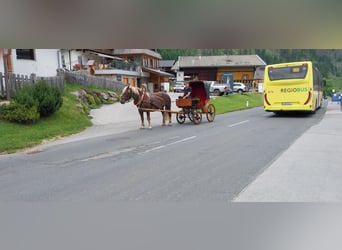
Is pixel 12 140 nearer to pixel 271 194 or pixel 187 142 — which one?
pixel 187 142

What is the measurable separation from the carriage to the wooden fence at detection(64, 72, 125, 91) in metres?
12.8

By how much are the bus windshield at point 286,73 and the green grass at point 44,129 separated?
34.4 feet

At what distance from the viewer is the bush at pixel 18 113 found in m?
11.6

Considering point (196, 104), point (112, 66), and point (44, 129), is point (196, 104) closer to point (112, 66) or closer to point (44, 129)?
point (44, 129)

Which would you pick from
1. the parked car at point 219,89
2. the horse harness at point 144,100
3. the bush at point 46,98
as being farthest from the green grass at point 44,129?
the parked car at point 219,89

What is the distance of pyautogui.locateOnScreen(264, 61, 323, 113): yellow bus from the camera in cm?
1527

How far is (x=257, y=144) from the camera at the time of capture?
831cm

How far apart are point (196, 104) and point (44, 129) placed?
23.1ft

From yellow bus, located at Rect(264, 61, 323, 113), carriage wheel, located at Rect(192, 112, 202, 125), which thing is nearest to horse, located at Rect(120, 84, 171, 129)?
carriage wheel, located at Rect(192, 112, 202, 125)

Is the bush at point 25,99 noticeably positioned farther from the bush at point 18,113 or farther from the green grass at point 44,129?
the green grass at point 44,129

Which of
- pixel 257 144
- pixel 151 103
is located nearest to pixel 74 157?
pixel 257 144
